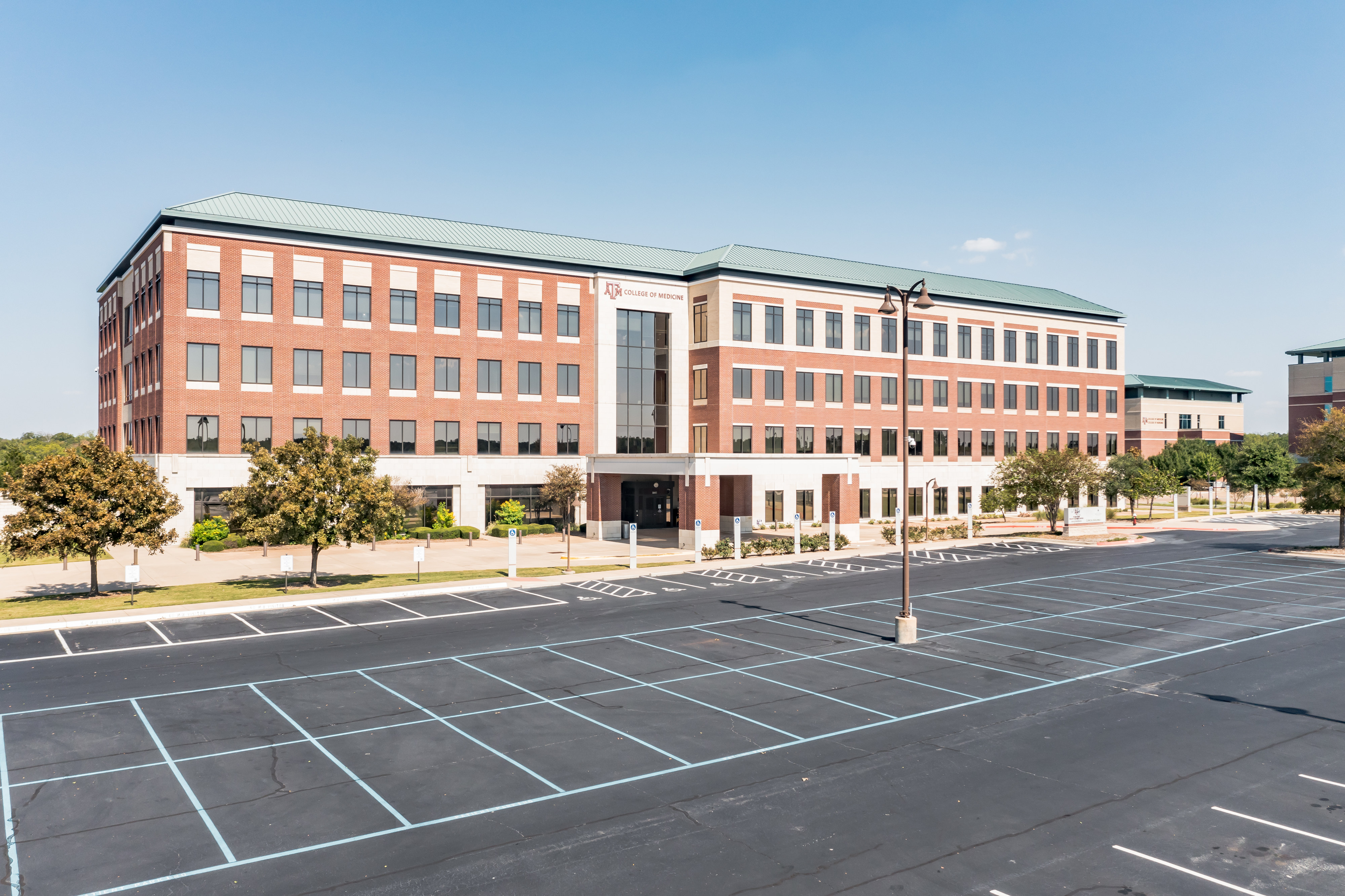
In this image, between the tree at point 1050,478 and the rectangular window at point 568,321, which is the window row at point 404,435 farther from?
Result: the tree at point 1050,478

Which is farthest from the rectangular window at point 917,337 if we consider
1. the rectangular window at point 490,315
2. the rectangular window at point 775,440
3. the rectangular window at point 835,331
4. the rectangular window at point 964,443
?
the rectangular window at point 490,315

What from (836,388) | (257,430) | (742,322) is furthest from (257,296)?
(836,388)

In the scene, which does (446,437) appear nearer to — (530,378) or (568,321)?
(530,378)

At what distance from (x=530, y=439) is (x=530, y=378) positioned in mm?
4032

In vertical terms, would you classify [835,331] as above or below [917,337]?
below

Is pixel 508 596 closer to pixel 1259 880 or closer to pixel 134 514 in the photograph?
pixel 134 514

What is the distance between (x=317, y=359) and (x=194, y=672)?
33.9m

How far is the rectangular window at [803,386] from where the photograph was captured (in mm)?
61969

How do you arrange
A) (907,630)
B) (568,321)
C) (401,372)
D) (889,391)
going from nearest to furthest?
(907,630) → (401,372) → (568,321) → (889,391)

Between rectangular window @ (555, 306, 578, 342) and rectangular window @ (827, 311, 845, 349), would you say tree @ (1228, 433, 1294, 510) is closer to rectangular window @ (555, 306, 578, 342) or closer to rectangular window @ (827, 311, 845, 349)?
rectangular window @ (827, 311, 845, 349)

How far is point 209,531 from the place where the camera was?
157 ft

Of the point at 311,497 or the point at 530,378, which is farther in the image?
the point at 530,378

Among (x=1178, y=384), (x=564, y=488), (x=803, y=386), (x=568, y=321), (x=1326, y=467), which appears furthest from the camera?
(x=1178, y=384)

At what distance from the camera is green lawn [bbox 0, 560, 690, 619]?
28984 mm
